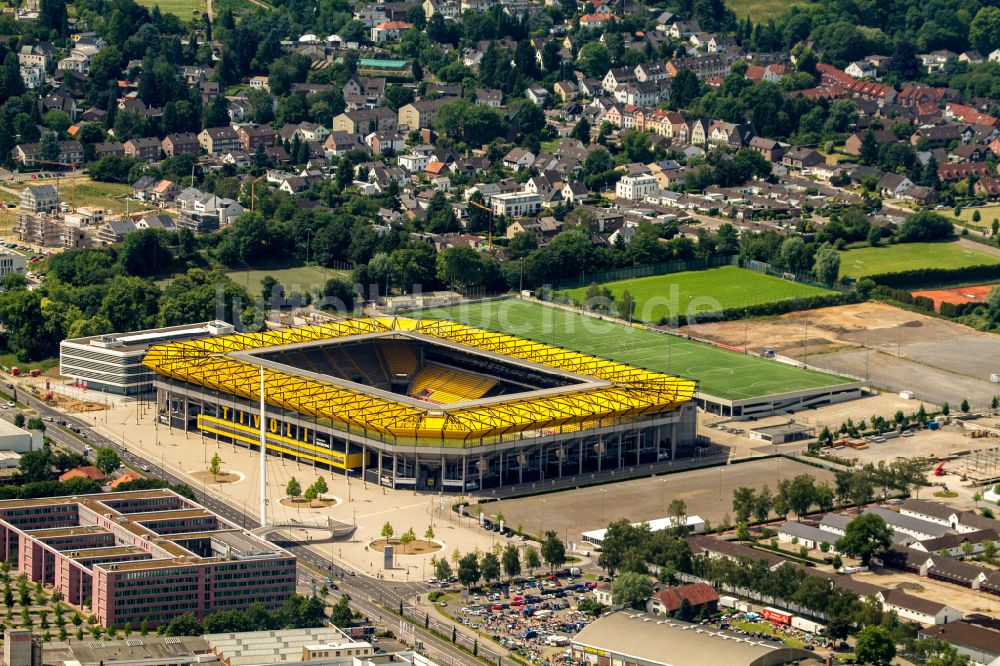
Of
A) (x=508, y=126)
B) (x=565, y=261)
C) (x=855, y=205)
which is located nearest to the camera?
(x=565, y=261)

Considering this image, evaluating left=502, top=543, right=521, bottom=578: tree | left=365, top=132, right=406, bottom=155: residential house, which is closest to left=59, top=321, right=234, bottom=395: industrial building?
left=502, top=543, right=521, bottom=578: tree

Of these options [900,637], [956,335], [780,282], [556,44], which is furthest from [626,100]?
[900,637]

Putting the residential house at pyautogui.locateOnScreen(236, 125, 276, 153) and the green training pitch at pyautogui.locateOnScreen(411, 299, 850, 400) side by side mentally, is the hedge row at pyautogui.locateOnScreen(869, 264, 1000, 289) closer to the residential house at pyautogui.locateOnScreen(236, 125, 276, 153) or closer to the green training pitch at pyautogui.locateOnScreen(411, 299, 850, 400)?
the green training pitch at pyautogui.locateOnScreen(411, 299, 850, 400)

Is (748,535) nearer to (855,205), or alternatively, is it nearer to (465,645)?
(465,645)

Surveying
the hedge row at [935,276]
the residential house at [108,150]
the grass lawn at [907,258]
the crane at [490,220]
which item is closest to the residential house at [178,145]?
the residential house at [108,150]

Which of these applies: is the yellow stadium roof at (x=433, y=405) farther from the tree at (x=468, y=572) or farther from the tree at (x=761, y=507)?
the tree at (x=468, y=572)

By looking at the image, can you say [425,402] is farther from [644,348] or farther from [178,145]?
[178,145]
